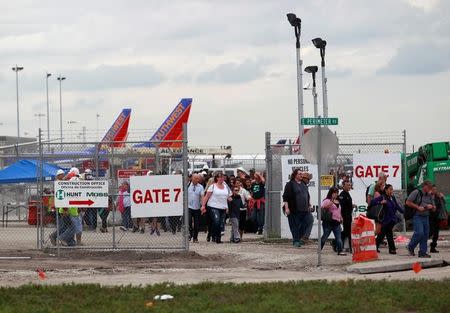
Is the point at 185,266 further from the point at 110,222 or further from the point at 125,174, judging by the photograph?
the point at 125,174

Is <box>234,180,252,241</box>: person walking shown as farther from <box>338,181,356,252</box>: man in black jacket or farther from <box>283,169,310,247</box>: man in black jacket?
<box>338,181,356,252</box>: man in black jacket

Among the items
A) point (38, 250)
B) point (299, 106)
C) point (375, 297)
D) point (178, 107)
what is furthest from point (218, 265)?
point (178, 107)

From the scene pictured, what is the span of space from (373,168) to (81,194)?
8.11m

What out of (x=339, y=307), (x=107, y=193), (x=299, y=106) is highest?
(x=299, y=106)

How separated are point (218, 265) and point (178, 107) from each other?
100 feet

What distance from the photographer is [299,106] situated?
1379 inches

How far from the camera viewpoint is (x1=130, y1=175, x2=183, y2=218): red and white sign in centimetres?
2111

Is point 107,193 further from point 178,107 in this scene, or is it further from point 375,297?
point 178,107

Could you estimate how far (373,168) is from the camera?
2636cm

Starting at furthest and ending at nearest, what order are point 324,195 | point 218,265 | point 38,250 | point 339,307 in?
point 324,195, point 38,250, point 218,265, point 339,307

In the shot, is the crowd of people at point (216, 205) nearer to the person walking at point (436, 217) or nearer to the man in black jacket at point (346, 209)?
the man in black jacket at point (346, 209)

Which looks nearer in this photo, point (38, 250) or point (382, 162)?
point (38, 250)

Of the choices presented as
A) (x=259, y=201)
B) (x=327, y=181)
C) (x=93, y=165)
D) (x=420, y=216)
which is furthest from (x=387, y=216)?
(x=259, y=201)

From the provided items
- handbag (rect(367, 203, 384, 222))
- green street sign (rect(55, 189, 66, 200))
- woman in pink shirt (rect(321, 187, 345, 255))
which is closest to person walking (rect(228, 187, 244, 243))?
woman in pink shirt (rect(321, 187, 345, 255))
